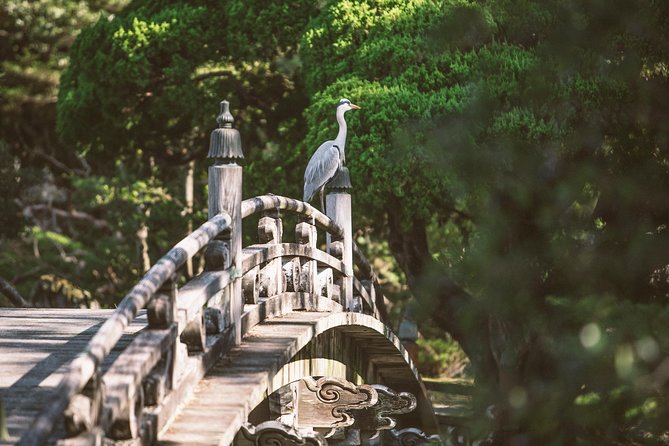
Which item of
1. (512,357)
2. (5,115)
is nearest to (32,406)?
(512,357)

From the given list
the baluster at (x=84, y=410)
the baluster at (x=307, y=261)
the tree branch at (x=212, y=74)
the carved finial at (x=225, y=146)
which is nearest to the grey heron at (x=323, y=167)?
the baluster at (x=307, y=261)

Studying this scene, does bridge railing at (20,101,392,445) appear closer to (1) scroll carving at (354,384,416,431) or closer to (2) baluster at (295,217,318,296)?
(2) baluster at (295,217,318,296)

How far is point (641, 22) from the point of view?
12.9 feet

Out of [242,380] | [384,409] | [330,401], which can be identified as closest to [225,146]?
[242,380]

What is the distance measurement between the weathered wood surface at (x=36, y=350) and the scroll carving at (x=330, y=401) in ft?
7.00

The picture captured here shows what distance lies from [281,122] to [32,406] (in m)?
14.1

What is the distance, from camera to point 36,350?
23.0ft

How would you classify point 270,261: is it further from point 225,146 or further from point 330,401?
point 330,401

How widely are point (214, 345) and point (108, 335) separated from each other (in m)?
1.84

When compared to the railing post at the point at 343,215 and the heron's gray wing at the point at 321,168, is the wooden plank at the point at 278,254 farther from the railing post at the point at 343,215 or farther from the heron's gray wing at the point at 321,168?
the heron's gray wing at the point at 321,168

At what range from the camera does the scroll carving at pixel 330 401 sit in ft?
34.5

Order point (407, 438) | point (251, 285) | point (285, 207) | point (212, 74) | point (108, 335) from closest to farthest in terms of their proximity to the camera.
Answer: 1. point (108, 335)
2. point (251, 285)
3. point (285, 207)
4. point (407, 438)
5. point (212, 74)

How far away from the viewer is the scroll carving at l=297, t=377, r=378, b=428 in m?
10.5

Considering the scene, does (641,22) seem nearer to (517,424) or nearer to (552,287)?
(552,287)
